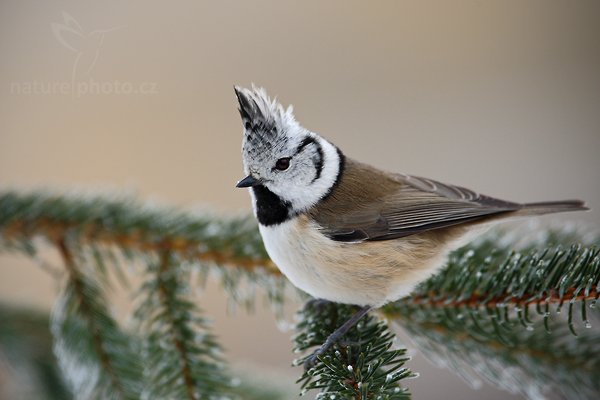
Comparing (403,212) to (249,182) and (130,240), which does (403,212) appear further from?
(130,240)

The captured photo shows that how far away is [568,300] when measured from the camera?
119 centimetres

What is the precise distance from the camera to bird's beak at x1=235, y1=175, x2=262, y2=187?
1.52m

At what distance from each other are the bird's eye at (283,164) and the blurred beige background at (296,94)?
129cm

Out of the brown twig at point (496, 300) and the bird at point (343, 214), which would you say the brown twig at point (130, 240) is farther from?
the brown twig at point (496, 300)

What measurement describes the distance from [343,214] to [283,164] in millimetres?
219

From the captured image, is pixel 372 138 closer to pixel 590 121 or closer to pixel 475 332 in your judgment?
pixel 590 121

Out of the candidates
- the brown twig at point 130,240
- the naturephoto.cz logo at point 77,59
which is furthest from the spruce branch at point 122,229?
the naturephoto.cz logo at point 77,59

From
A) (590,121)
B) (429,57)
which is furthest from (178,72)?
(590,121)

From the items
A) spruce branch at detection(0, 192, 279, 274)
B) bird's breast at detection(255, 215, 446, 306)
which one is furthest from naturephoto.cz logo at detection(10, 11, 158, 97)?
bird's breast at detection(255, 215, 446, 306)

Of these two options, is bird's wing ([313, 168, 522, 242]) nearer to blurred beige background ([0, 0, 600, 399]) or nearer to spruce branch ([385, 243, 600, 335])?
spruce branch ([385, 243, 600, 335])

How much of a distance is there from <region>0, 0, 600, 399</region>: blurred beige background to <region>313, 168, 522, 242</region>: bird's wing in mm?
1248

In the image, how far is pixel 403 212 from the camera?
1.67 m

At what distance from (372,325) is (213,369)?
39cm

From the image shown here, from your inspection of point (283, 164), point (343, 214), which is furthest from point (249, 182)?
point (343, 214)
